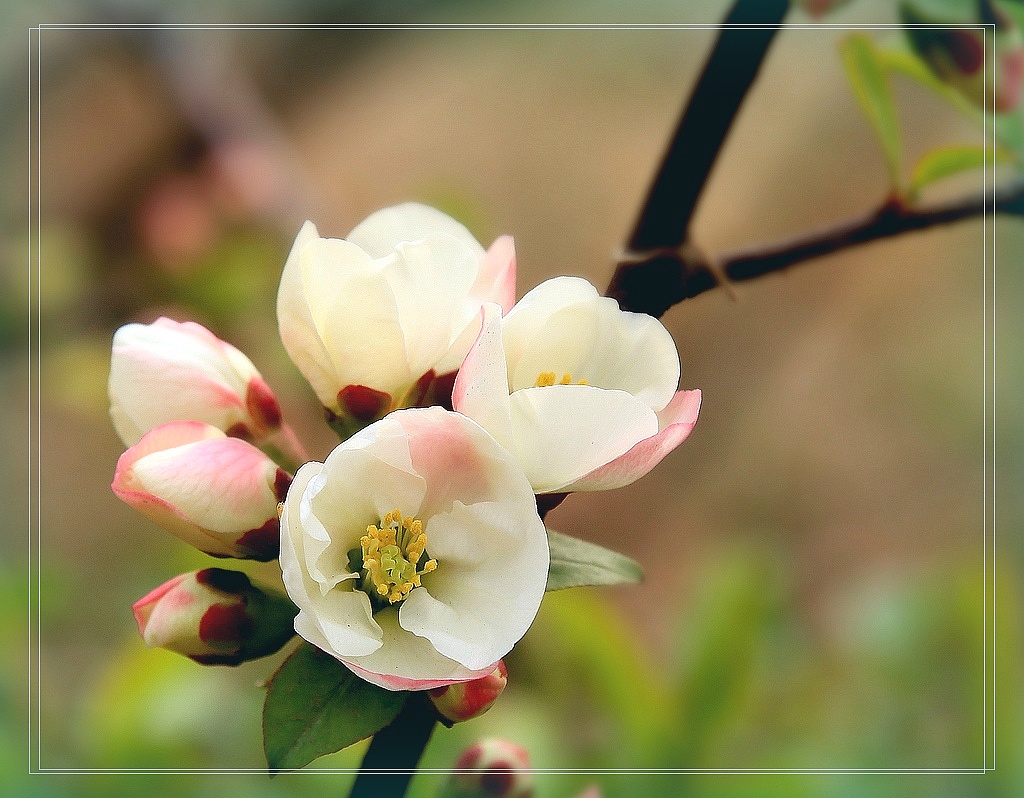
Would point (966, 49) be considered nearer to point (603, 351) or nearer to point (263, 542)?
point (603, 351)

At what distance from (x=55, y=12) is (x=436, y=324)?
1.48ft

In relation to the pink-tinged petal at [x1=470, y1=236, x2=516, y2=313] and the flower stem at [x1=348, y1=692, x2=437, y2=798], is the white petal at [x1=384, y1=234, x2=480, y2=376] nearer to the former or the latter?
the pink-tinged petal at [x1=470, y1=236, x2=516, y2=313]

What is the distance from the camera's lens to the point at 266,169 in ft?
2.58

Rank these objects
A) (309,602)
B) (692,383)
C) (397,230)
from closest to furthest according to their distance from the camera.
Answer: (309,602) < (397,230) < (692,383)

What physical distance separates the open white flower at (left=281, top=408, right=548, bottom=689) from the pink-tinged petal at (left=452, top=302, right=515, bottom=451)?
0.04 ft

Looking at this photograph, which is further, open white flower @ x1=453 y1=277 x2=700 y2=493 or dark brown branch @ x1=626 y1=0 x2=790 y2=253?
dark brown branch @ x1=626 y1=0 x2=790 y2=253

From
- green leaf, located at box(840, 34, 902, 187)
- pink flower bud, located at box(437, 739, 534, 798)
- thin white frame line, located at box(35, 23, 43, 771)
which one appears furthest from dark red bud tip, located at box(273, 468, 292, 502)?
green leaf, located at box(840, 34, 902, 187)

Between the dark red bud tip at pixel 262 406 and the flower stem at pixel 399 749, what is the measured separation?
0.15 meters

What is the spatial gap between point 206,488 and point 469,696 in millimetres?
146

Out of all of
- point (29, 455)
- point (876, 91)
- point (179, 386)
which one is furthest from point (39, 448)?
point (876, 91)

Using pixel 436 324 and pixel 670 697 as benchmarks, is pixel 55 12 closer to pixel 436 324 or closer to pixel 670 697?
pixel 436 324

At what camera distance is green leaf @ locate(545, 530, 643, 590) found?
17.3 inches

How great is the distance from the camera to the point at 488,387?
1.24ft

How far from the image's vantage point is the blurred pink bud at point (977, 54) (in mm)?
594
